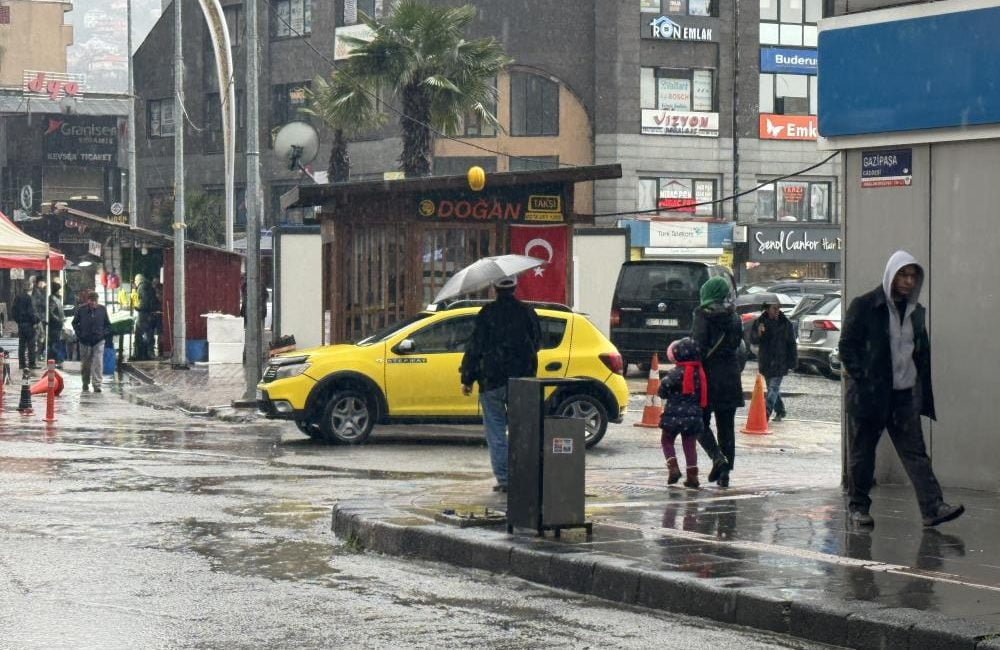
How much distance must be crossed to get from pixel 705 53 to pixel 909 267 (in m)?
48.0

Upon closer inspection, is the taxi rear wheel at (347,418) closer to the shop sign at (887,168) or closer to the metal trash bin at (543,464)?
the shop sign at (887,168)

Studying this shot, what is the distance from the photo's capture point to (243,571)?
30.3 feet

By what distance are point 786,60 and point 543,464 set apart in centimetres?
5003

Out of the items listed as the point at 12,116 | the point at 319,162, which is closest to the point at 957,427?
the point at 319,162

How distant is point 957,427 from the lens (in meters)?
11.8

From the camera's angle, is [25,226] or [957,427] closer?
[957,427]

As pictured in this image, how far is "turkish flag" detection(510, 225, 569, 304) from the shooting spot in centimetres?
2356

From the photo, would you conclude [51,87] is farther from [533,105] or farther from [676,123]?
[676,123]

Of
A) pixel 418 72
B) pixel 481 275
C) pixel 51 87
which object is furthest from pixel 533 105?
pixel 481 275

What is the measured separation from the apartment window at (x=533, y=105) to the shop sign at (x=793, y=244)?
8.18 metres

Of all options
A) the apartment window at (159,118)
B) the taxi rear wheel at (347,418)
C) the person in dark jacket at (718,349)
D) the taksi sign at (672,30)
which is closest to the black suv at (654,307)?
the taxi rear wheel at (347,418)

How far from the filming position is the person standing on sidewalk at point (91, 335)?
90.3 feet

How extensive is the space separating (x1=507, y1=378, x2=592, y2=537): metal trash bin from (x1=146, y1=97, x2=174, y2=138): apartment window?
62958 millimetres

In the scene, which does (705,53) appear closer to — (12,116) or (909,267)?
(12,116)
